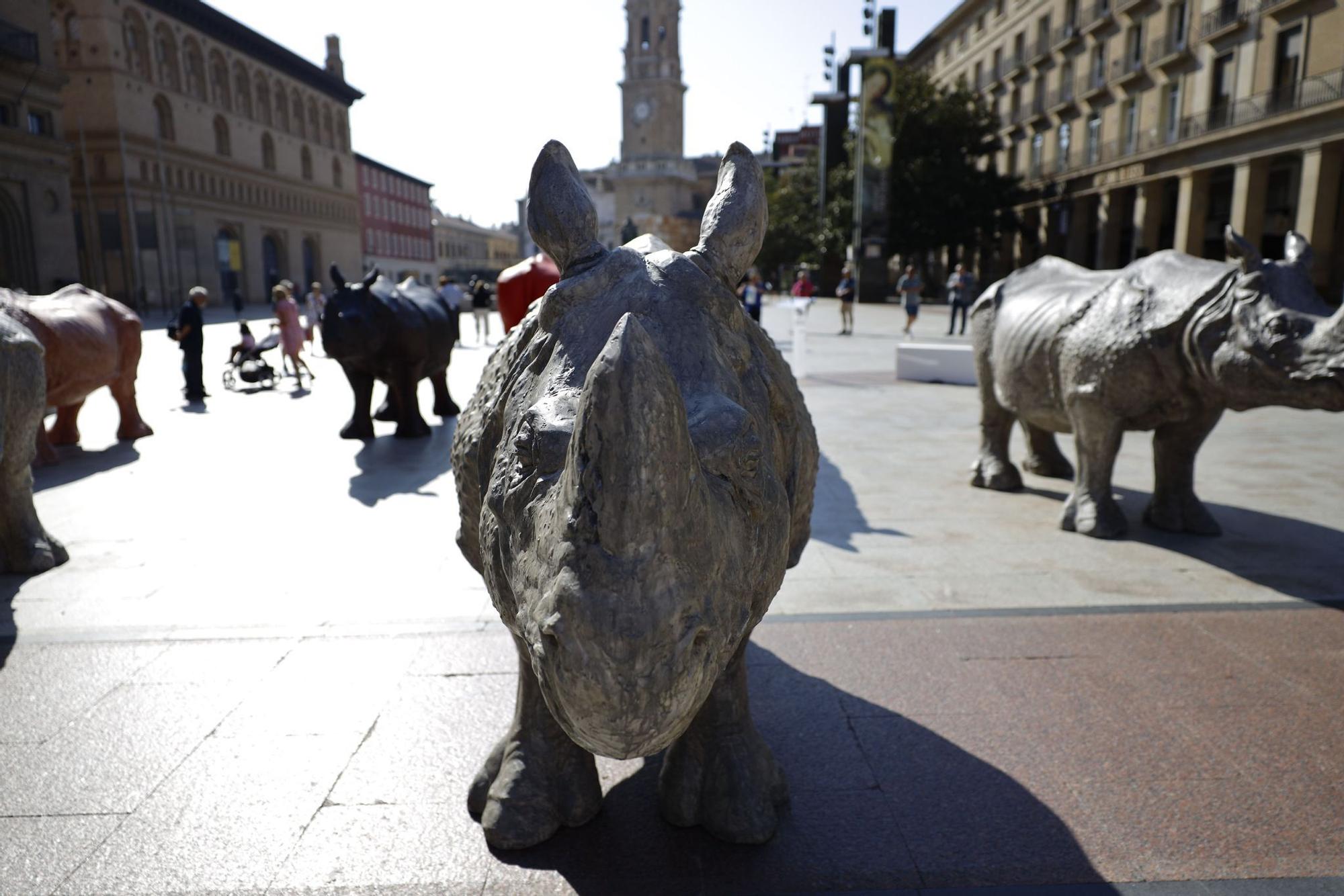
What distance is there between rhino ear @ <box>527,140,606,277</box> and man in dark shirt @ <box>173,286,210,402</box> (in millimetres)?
11082

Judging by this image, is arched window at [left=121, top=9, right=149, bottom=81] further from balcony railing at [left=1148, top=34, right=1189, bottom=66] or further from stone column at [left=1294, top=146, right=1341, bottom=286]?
stone column at [left=1294, top=146, right=1341, bottom=286]

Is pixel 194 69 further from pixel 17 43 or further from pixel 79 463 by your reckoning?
pixel 79 463

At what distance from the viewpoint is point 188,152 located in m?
41.8

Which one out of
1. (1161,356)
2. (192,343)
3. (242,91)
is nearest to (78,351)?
(192,343)

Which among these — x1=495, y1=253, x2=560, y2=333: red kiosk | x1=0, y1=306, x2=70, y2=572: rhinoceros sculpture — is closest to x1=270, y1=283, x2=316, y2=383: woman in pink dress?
x1=495, y1=253, x2=560, y2=333: red kiosk

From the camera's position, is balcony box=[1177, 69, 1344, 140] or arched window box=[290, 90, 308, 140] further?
arched window box=[290, 90, 308, 140]

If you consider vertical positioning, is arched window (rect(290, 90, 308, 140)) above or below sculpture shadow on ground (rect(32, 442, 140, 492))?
above

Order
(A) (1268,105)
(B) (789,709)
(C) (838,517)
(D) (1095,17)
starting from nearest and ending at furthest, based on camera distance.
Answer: (B) (789,709) < (C) (838,517) < (A) (1268,105) < (D) (1095,17)

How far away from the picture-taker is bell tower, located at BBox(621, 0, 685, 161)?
83.1 meters

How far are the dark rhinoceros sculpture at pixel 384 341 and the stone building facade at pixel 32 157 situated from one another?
86.6 ft

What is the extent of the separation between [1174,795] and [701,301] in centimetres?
224

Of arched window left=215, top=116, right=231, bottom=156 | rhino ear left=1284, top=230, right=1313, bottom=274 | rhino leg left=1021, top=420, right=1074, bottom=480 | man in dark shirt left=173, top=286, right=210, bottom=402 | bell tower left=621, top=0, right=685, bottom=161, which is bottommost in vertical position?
rhino leg left=1021, top=420, right=1074, bottom=480

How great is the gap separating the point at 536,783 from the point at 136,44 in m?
47.9

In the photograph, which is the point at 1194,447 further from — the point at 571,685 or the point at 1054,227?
the point at 1054,227
